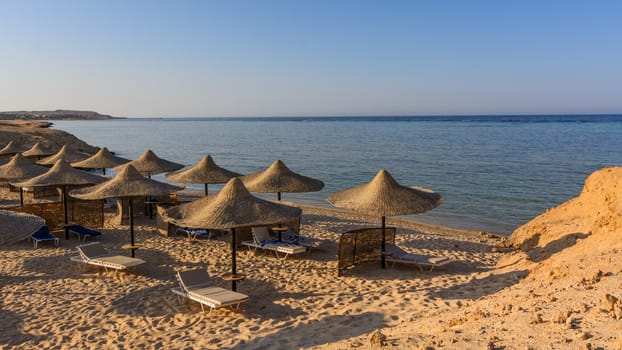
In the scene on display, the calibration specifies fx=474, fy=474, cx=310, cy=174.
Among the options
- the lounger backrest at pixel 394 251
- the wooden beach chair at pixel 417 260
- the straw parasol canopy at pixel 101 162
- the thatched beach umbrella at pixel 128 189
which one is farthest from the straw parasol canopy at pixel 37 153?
the wooden beach chair at pixel 417 260

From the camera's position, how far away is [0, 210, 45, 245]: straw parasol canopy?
22.6ft

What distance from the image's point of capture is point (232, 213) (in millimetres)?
8102

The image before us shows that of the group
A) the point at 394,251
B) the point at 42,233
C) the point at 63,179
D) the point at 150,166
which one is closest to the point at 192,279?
the point at 394,251

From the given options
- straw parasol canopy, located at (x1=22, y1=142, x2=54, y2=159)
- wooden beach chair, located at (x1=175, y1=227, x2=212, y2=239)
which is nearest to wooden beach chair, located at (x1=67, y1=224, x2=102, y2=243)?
wooden beach chair, located at (x1=175, y1=227, x2=212, y2=239)

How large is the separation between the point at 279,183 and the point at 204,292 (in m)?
5.16

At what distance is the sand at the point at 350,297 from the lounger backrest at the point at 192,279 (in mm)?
297

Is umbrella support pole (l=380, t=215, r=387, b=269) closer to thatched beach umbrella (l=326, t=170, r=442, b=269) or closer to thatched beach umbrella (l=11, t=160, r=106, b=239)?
thatched beach umbrella (l=326, t=170, r=442, b=269)

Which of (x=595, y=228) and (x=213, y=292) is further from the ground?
(x=595, y=228)

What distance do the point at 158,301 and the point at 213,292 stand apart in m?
1.06

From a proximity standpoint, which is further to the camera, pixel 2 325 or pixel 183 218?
pixel 183 218

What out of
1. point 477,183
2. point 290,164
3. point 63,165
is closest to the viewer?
point 63,165

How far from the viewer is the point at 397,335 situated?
5.53m

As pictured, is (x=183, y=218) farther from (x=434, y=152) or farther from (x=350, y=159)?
(x=434, y=152)

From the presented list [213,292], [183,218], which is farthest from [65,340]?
[183,218]
